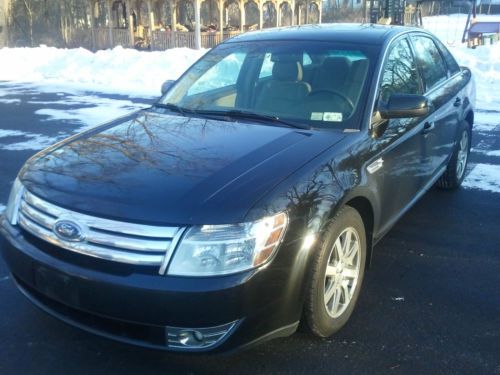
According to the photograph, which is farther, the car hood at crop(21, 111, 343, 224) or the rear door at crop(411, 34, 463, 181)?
the rear door at crop(411, 34, 463, 181)

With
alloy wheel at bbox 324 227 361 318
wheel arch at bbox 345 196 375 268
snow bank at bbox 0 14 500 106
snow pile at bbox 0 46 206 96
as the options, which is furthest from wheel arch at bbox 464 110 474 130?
snow pile at bbox 0 46 206 96

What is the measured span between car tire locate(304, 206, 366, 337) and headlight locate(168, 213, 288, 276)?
41 cm

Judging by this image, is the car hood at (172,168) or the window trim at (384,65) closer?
the car hood at (172,168)

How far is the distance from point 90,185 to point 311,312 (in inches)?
50.8

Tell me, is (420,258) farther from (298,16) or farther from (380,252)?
(298,16)

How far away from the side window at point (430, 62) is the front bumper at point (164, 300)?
102 inches

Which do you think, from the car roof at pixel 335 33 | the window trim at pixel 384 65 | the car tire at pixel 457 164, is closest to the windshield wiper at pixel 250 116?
the window trim at pixel 384 65

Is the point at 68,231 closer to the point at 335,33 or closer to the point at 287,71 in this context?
the point at 287,71

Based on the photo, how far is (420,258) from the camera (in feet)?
13.2

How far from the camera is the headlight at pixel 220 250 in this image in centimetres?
236

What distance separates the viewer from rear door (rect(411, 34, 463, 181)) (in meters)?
4.28

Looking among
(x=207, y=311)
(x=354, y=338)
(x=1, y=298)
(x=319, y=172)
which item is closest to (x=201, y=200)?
(x=207, y=311)

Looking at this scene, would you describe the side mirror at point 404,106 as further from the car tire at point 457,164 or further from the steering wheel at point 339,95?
the car tire at point 457,164

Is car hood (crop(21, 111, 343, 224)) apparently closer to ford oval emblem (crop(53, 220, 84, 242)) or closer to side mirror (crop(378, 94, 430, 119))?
ford oval emblem (crop(53, 220, 84, 242))
